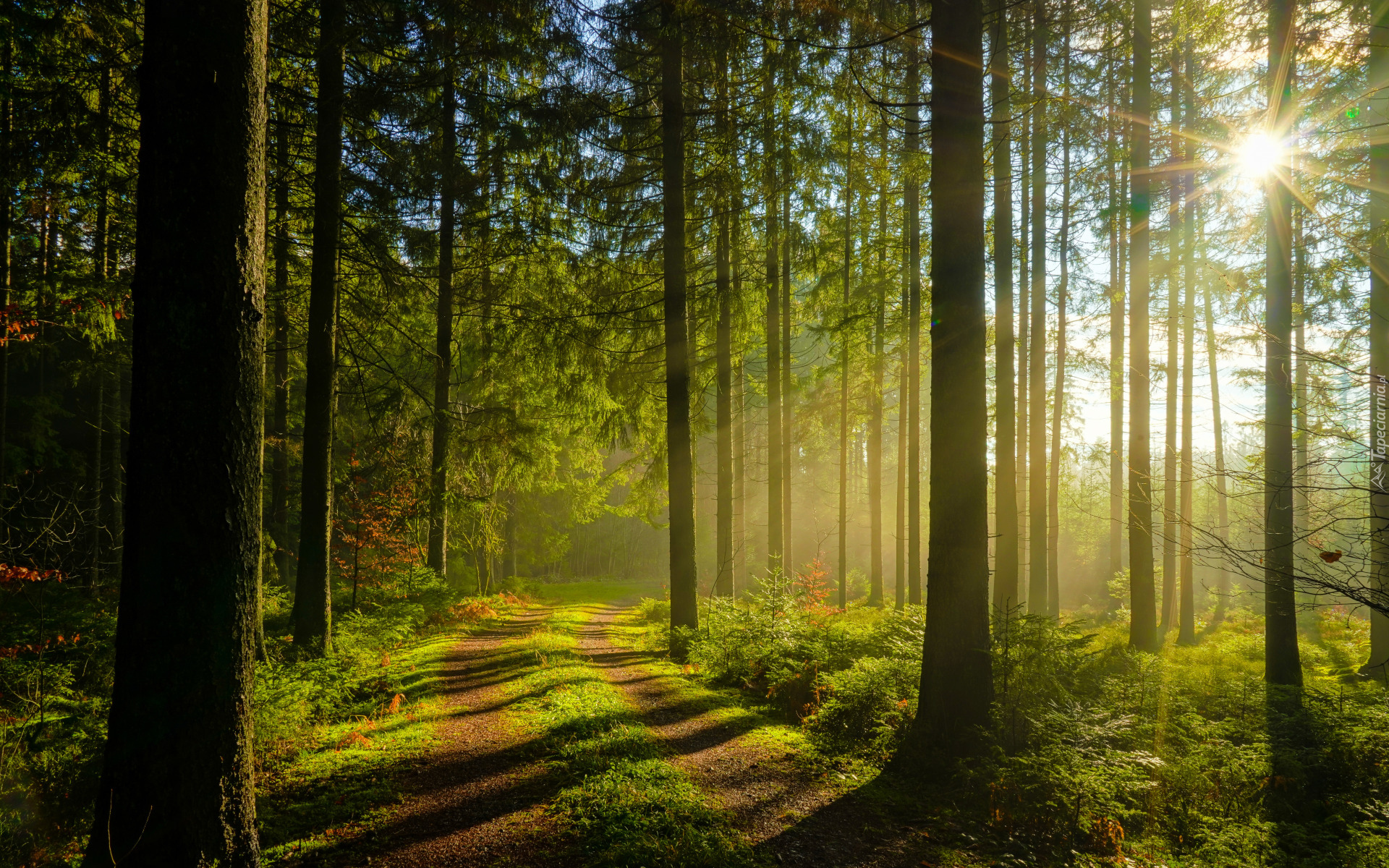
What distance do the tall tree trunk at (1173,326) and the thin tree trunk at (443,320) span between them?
14379 millimetres

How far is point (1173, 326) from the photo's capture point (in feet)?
49.3

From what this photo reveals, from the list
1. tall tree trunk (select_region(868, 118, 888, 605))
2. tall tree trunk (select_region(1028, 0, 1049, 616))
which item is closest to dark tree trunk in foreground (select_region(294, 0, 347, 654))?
tall tree trunk (select_region(868, 118, 888, 605))

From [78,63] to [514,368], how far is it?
29.1 ft

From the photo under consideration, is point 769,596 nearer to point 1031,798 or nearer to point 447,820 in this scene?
point 1031,798

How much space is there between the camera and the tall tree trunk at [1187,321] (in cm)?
1376

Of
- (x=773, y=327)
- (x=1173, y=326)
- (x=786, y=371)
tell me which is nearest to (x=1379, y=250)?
(x=1173, y=326)

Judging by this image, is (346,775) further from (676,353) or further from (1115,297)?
(1115,297)

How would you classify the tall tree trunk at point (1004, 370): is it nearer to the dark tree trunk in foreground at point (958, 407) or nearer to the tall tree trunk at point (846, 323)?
the tall tree trunk at point (846, 323)

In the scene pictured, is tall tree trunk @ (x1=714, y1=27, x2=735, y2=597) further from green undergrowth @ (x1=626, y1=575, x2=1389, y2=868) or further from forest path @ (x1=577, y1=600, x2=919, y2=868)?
forest path @ (x1=577, y1=600, x2=919, y2=868)

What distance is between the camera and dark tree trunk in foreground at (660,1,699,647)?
11523mm

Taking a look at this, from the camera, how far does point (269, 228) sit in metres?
10.4

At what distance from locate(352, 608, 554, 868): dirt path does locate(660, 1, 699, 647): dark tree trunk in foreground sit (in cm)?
437

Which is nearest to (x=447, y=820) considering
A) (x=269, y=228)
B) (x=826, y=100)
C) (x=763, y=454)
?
(x=269, y=228)

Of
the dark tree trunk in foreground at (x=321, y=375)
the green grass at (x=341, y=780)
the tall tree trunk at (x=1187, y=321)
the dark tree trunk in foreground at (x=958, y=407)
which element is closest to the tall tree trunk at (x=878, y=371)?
the dark tree trunk in foreground at (x=958, y=407)
